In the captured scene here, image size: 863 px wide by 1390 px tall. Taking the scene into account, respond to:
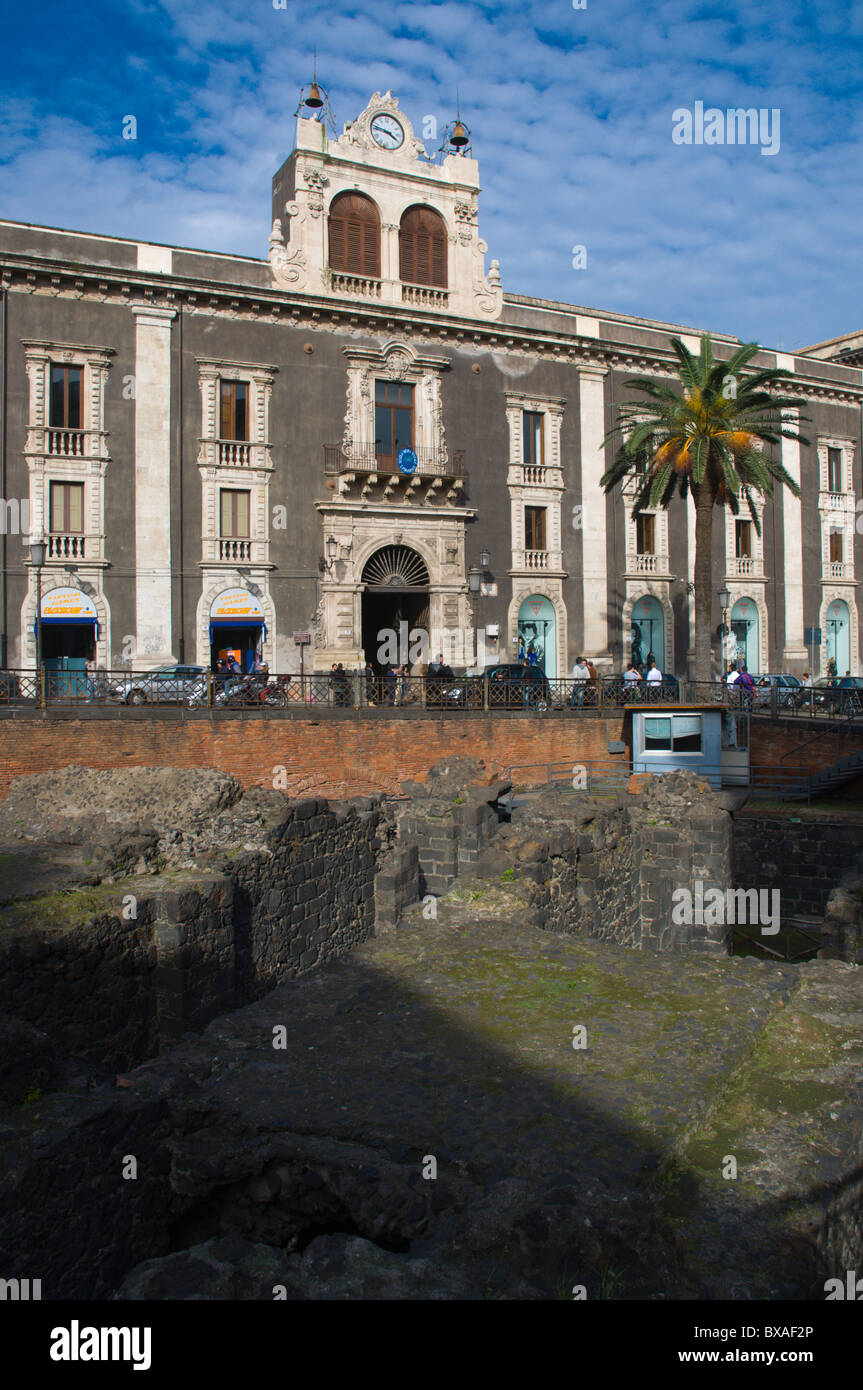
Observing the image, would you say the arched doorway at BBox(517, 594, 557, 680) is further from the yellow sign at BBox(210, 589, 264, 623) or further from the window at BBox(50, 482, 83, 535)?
the window at BBox(50, 482, 83, 535)

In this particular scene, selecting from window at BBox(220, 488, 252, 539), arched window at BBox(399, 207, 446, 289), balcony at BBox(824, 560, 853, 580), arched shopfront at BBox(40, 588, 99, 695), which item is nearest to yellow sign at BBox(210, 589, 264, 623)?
window at BBox(220, 488, 252, 539)

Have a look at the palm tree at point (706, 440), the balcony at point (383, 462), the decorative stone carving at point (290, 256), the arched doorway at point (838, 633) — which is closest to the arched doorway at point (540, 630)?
the balcony at point (383, 462)

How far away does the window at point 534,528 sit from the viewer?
103 feet

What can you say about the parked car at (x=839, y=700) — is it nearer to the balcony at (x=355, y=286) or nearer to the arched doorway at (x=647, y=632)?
the arched doorway at (x=647, y=632)

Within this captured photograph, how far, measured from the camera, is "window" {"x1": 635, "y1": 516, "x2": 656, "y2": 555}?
33.5 m

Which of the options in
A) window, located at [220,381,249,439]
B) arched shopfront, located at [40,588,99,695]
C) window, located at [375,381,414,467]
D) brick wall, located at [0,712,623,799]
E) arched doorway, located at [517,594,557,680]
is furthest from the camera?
arched doorway, located at [517,594,557,680]

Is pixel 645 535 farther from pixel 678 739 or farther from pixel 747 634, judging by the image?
pixel 678 739

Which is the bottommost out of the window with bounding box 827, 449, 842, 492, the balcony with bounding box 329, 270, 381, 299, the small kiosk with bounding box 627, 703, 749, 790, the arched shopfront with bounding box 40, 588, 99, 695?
the small kiosk with bounding box 627, 703, 749, 790

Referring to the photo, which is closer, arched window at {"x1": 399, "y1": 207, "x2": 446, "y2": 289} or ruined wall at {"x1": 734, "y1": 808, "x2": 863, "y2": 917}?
ruined wall at {"x1": 734, "y1": 808, "x2": 863, "y2": 917}

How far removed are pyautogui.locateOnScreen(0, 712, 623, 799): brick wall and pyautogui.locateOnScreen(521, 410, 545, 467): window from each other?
11.3 m

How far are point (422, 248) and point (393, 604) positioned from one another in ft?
36.5

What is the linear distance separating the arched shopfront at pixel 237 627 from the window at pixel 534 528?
30.8 ft
